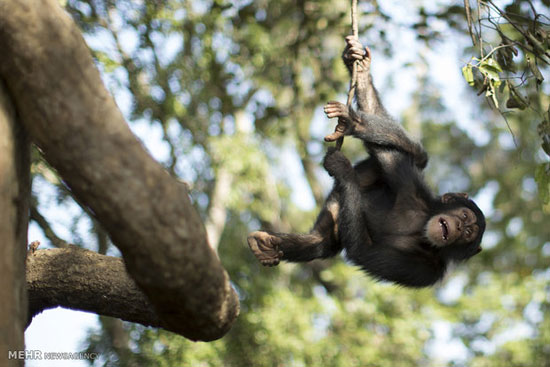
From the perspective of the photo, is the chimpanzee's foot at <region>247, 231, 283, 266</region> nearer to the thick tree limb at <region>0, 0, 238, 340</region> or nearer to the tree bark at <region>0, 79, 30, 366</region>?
the thick tree limb at <region>0, 0, 238, 340</region>

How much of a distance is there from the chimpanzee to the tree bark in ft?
7.16

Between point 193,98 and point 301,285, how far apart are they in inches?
243

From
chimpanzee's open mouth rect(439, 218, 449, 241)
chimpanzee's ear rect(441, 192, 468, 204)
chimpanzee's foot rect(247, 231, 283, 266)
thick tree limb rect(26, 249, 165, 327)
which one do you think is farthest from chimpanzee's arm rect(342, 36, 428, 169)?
thick tree limb rect(26, 249, 165, 327)

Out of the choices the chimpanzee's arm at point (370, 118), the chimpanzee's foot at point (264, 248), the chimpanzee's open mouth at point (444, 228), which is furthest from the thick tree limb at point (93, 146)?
the chimpanzee's open mouth at point (444, 228)

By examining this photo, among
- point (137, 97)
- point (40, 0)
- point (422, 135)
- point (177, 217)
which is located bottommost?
point (177, 217)

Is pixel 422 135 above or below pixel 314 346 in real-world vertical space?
above

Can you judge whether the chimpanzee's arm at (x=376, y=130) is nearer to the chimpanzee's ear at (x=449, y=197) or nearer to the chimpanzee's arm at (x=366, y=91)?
the chimpanzee's arm at (x=366, y=91)

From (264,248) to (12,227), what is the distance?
2233mm

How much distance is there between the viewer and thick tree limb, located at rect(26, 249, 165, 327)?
3734 mm

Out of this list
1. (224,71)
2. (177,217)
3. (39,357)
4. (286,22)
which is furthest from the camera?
(224,71)

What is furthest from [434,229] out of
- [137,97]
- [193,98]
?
[193,98]

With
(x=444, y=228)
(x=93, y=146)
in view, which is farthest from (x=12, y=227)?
(x=444, y=228)

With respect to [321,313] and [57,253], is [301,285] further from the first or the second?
[57,253]

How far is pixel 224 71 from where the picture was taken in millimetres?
10602
